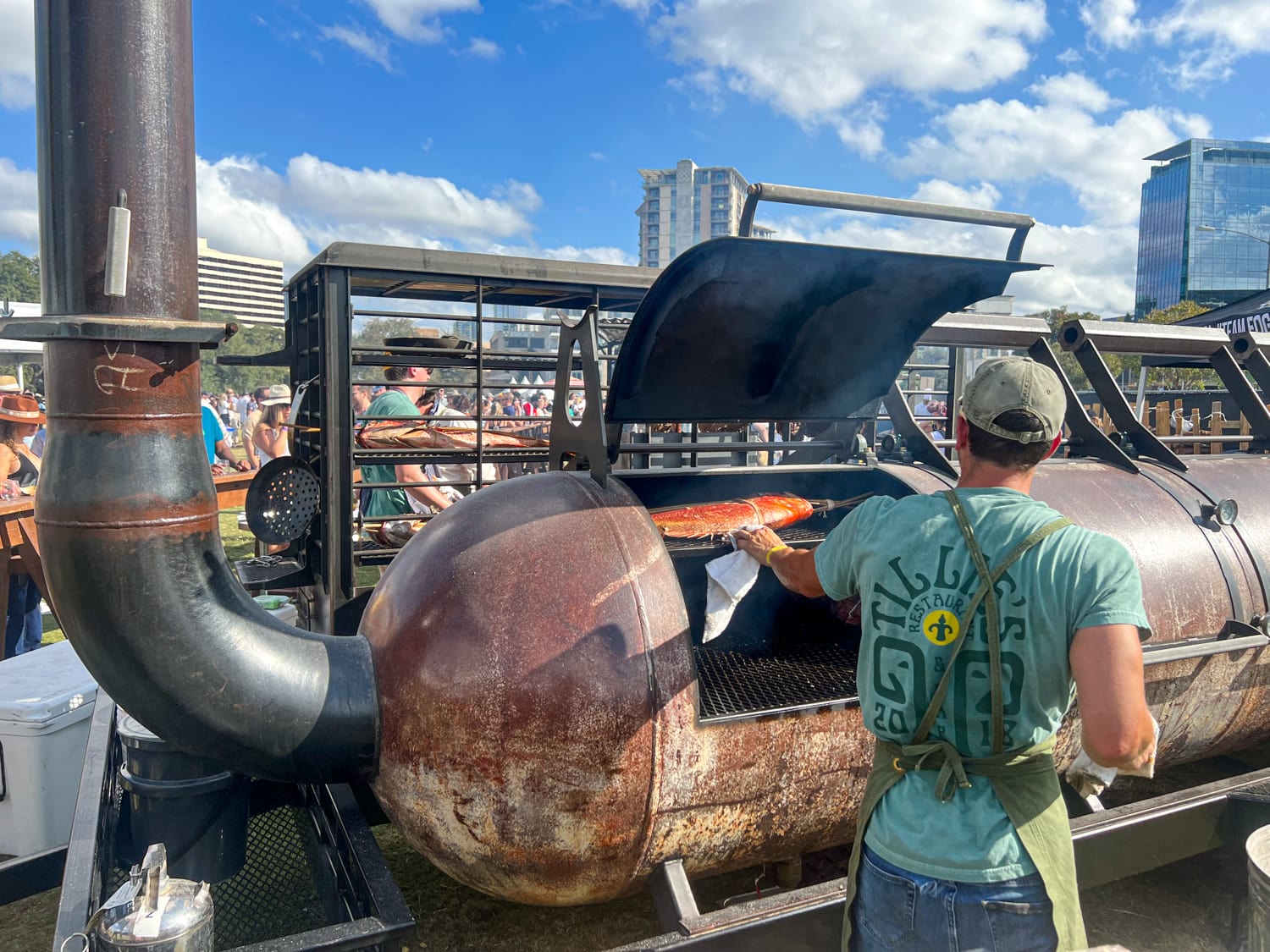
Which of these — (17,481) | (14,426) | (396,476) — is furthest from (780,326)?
(17,481)

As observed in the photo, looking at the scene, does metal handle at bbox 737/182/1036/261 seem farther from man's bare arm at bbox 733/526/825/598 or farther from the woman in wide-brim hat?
the woman in wide-brim hat

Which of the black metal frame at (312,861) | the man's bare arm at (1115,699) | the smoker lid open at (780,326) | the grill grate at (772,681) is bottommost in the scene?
the black metal frame at (312,861)

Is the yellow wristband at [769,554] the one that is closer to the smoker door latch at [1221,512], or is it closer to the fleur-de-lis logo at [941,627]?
the fleur-de-lis logo at [941,627]

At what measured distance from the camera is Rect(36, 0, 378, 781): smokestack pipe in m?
1.94

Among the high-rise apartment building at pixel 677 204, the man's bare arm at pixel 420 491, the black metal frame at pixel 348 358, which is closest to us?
the black metal frame at pixel 348 358

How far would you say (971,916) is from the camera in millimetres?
1735

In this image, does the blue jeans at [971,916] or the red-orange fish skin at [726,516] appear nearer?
the blue jeans at [971,916]

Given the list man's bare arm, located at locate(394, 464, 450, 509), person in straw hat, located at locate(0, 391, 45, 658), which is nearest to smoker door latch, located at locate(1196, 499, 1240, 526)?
man's bare arm, located at locate(394, 464, 450, 509)

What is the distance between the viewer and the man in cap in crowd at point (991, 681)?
5.51 ft

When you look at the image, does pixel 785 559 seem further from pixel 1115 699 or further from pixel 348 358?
pixel 348 358

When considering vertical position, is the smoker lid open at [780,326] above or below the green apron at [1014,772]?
above

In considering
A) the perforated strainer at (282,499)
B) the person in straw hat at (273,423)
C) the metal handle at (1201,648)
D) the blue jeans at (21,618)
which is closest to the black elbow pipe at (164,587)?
the perforated strainer at (282,499)

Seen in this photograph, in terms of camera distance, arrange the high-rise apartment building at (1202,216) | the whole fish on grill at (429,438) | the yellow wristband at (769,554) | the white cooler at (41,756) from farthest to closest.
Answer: the high-rise apartment building at (1202,216), the whole fish on grill at (429,438), the white cooler at (41,756), the yellow wristband at (769,554)

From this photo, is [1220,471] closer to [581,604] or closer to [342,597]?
[581,604]
